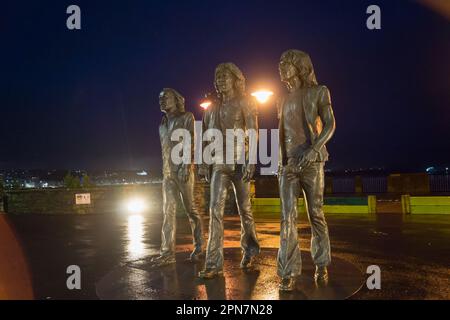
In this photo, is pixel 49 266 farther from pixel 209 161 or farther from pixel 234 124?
pixel 234 124

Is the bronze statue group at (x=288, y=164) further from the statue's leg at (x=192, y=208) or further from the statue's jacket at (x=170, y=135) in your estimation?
the statue's jacket at (x=170, y=135)

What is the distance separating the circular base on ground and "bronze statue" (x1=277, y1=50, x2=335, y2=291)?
27 cm

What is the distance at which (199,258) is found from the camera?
21.9 ft

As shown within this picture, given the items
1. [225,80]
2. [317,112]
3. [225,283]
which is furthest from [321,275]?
[225,80]

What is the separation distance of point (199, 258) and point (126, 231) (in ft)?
17.4

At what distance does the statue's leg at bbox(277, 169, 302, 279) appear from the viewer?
4.90 m

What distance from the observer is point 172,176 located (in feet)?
21.4

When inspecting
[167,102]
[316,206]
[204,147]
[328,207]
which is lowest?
[328,207]

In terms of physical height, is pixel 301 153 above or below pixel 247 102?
below

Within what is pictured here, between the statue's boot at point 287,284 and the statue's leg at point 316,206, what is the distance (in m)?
0.56

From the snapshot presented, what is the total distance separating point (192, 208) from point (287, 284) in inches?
93.2

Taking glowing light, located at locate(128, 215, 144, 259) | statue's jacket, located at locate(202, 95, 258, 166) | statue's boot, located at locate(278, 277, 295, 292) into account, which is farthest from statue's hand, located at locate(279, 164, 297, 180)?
glowing light, located at locate(128, 215, 144, 259)

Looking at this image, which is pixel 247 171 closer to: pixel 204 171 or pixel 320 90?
pixel 204 171
